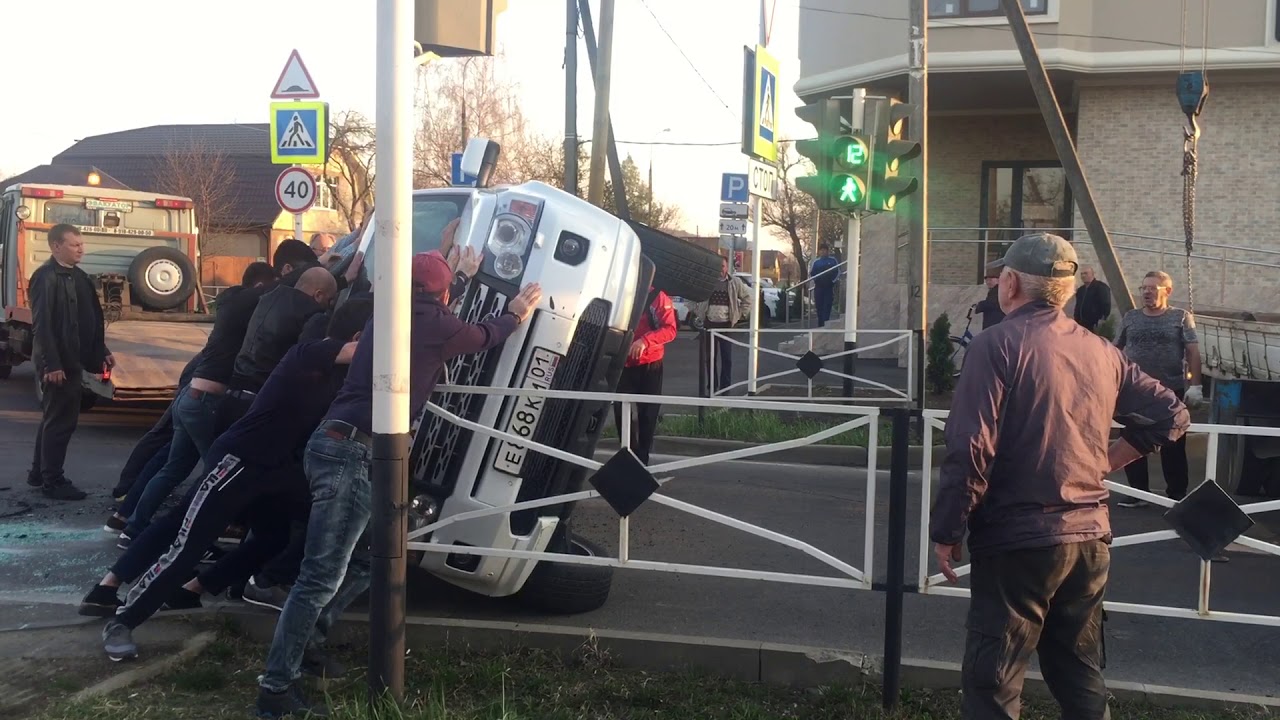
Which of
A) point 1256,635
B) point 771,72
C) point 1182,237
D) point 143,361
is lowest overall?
point 1256,635

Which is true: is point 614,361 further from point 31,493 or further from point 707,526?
point 31,493

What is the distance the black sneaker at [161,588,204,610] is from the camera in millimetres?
5078

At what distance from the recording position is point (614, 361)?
5.23 meters

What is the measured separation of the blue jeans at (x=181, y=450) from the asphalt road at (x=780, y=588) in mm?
355

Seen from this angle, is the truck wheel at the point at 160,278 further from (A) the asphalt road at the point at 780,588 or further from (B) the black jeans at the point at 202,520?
(B) the black jeans at the point at 202,520

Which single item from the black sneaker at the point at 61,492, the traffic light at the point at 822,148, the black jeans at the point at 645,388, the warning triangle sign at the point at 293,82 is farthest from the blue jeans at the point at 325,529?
the warning triangle sign at the point at 293,82

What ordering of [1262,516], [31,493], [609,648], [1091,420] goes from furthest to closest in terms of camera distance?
[31,493]
[1262,516]
[609,648]
[1091,420]

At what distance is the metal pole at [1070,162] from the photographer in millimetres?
11078

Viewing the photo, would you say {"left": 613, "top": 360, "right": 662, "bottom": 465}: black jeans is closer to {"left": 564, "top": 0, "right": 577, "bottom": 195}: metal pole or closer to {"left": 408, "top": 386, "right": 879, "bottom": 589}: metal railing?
{"left": 408, "top": 386, "right": 879, "bottom": 589}: metal railing

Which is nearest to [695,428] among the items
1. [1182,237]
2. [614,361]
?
[614,361]

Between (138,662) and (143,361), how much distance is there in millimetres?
7121

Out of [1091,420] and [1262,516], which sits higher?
[1091,420]

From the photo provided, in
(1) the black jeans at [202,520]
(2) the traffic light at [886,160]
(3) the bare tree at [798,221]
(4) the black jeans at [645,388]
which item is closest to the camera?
(1) the black jeans at [202,520]

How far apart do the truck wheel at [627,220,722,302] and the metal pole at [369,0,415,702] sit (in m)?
2.06
